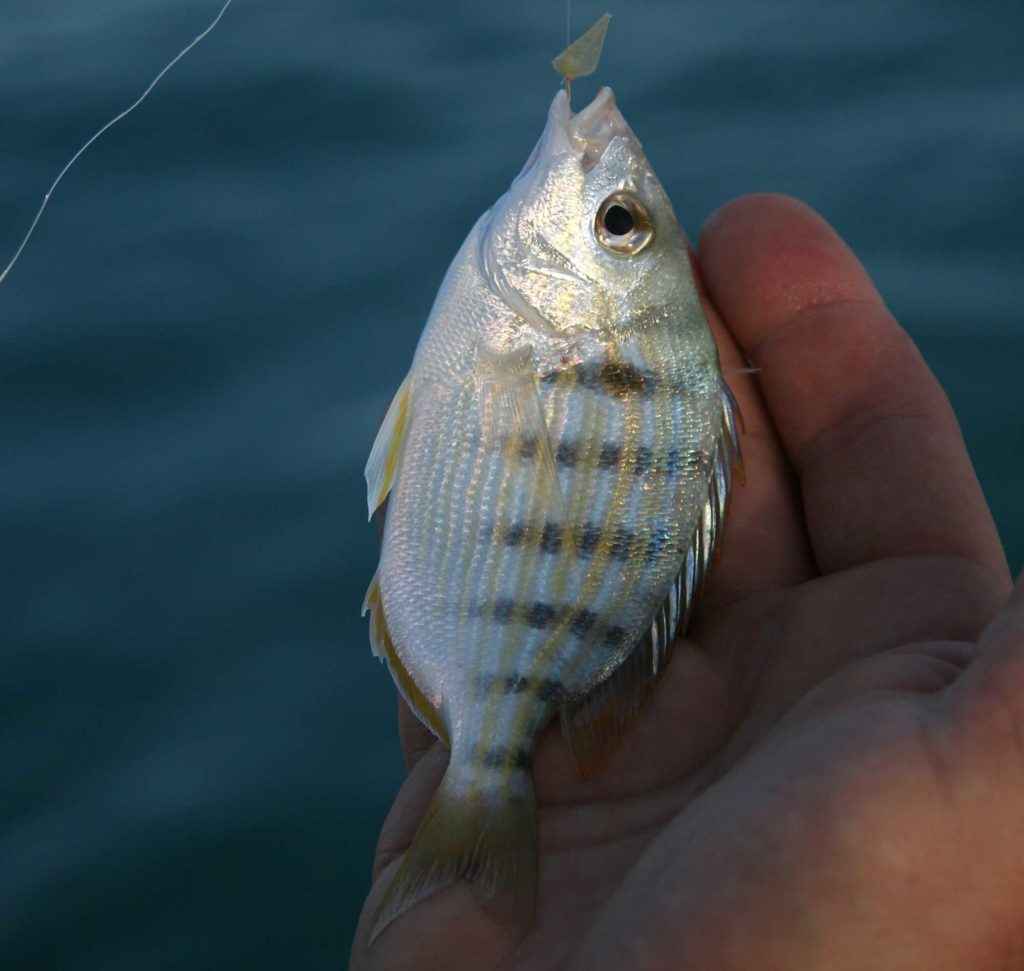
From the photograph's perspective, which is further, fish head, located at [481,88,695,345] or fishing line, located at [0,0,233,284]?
fishing line, located at [0,0,233,284]

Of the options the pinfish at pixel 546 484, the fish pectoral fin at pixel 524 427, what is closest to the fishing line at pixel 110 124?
the pinfish at pixel 546 484

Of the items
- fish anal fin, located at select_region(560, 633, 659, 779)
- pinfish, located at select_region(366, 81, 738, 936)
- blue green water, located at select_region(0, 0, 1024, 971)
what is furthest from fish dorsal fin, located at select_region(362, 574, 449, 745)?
blue green water, located at select_region(0, 0, 1024, 971)

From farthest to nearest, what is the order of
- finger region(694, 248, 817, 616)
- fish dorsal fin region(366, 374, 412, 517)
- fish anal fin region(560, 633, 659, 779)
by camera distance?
finger region(694, 248, 817, 616), fish dorsal fin region(366, 374, 412, 517), fish anal fin region(560, 633, 659, 779)

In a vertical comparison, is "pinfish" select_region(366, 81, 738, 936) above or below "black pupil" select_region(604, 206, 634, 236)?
below

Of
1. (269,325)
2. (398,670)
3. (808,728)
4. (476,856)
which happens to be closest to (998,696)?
(808,728)

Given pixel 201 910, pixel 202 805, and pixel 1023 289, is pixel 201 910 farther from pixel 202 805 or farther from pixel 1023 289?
pixel 1023 289

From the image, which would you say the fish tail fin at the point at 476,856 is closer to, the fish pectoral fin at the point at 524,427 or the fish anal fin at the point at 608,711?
the fish anal fin at the point at 608,711

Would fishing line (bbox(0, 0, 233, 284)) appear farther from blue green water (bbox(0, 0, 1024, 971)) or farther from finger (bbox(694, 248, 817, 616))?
finger (bbox(694, 248, 817, 616))

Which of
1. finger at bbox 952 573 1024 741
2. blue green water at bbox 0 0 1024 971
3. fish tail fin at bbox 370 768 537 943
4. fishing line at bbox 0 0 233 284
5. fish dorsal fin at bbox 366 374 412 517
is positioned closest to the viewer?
finger at bbox 952 573 1024 741

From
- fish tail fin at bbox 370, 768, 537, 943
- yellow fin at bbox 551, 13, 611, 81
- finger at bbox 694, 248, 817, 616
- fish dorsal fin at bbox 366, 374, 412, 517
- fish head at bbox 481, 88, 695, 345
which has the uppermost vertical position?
yellow fin at bbox 551, 13, 611, 81
